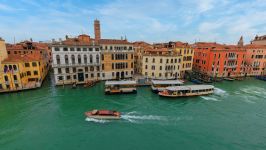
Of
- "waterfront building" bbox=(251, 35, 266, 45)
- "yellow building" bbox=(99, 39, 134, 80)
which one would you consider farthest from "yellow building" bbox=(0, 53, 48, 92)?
"waterfront building" bbox=(251, 35, 266, 45)

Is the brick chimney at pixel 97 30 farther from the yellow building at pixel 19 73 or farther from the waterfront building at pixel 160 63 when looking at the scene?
the yellow building at pixel 19 73

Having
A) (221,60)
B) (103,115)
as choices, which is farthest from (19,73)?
(221,60)

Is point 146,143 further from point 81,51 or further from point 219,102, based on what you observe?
point 81,51

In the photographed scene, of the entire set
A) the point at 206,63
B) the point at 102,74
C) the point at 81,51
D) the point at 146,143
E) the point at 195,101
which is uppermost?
the point at 81,51

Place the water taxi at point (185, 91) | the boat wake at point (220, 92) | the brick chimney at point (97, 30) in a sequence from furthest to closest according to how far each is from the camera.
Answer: the brick chimney at point (97, 30), the boat wake at point (220, 92), the water taxi at point (185, 91)

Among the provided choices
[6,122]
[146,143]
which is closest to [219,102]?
[146,143]

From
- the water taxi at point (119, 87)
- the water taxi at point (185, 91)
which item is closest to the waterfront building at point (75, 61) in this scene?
the water taxi at point (119, 87)
